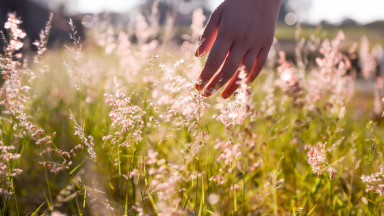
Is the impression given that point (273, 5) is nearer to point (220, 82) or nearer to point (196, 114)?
point (220, 82)

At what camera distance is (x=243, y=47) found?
4.27ft

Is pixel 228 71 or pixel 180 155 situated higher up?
pixel 228 71

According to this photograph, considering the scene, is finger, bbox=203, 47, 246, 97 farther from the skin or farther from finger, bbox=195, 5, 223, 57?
finger, bbox=195, 5, 223, 57

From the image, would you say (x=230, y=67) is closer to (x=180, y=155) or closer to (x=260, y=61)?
(x=260, y=61)

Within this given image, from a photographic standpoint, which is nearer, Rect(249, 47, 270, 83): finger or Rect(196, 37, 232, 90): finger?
Rect(196, 37, 232, 90): finger

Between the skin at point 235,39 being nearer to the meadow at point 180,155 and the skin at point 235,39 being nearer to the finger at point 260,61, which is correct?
the finger at point 260,61

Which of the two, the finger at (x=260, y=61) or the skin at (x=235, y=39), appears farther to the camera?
the finger at (x=260, y=61)

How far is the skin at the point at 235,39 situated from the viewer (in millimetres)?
1284

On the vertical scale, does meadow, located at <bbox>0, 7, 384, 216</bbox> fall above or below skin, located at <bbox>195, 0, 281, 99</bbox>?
below

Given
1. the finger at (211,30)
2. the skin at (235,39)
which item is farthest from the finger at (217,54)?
the finger at (211,30)

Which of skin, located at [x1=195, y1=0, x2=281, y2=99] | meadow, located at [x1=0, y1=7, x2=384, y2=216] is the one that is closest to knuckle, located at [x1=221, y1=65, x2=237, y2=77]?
skin, located at [x1=195, y1=0, x2=281, y2=99]

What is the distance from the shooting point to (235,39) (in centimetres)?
129

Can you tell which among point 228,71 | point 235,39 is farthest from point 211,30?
point 228,71

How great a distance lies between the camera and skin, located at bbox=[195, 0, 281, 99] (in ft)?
4.21
